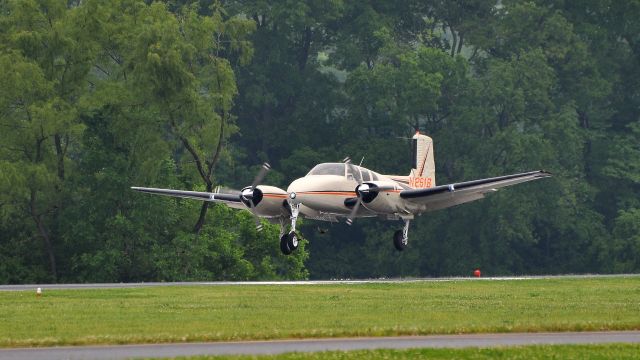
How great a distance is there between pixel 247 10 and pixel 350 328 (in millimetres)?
77159

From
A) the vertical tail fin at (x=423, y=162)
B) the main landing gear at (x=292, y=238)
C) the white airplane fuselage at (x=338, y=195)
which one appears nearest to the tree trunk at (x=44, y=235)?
the vertical tail fin at (x=423, y=162)

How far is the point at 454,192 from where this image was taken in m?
59.2

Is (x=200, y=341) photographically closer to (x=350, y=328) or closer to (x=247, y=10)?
(x=350, y=328)

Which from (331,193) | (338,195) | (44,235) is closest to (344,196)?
(338,195)

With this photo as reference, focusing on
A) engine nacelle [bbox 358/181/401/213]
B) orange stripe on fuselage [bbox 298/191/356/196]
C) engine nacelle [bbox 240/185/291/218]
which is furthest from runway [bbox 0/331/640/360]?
engine nacelle [bbox 358/181/401/213]

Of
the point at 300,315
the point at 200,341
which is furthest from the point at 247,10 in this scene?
the point at 200,341

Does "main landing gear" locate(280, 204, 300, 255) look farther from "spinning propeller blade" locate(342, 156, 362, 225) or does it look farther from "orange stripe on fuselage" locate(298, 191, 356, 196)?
"spinning propeller blade" locate(342, 156, 362, 225)

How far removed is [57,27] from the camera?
81.3 meters

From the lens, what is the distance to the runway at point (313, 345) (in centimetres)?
2828

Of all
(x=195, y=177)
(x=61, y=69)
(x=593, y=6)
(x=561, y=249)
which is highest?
→ (x=593, y=6)

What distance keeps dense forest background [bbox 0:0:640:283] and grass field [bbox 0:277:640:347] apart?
81.1ft

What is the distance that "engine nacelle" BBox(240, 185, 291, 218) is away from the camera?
55031 millimetres

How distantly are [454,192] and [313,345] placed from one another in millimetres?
29854

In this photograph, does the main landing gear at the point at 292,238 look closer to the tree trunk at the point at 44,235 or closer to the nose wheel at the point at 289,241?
the nose wheel at the point at 289,241
